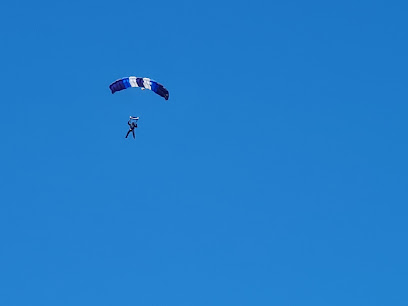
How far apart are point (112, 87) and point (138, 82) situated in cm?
310

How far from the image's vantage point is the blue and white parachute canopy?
104 meters

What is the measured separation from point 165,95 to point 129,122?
6.08 meters

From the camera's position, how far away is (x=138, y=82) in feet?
343

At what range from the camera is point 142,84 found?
10450cm

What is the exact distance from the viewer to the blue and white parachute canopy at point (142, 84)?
104 m

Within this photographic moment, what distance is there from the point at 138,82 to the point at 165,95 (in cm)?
308

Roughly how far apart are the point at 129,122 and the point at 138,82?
535 cm

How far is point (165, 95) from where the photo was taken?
104m

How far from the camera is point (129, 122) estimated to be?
108 meters

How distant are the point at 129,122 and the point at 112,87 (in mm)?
4380

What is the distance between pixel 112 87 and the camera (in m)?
106
